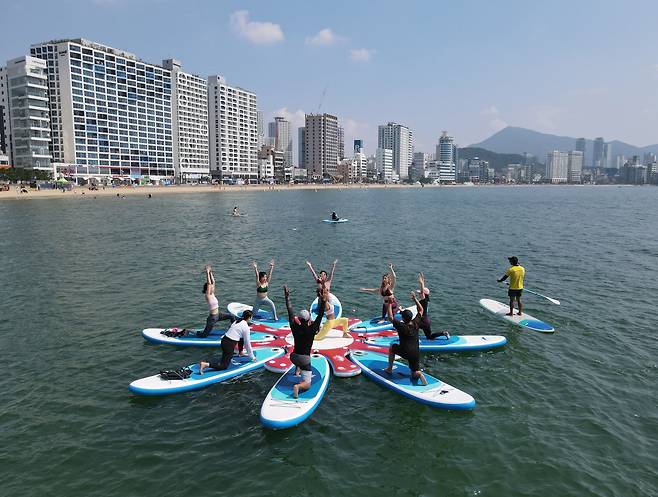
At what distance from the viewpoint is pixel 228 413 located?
1259cm

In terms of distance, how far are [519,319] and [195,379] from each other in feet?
47.0

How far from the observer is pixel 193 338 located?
1739 centimetres

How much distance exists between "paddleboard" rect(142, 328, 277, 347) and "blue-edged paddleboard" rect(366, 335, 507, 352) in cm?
418

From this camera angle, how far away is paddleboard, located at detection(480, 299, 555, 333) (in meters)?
19.4

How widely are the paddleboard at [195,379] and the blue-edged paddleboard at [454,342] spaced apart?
174 inches

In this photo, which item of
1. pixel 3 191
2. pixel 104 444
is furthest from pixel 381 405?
pixel 3 191

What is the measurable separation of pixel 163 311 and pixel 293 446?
13.2 meters

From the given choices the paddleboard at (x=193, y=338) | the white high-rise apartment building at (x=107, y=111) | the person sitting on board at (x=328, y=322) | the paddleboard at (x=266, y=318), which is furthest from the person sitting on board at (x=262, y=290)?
the white high-rise apartment building at (x=107, y=111)

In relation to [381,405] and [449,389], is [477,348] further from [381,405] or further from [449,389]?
[381,405]

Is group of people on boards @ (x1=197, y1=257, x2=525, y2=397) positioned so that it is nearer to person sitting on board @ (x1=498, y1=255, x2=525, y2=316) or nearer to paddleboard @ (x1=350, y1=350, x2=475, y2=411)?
paddleboard @ (x1=350, y1=350, x2=475, y2=411)

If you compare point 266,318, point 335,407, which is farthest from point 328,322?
point 335,407

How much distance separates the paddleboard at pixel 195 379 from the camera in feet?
44.0

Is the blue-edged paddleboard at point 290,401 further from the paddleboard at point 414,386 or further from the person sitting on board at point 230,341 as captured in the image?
the person sitting on board at point 230,341

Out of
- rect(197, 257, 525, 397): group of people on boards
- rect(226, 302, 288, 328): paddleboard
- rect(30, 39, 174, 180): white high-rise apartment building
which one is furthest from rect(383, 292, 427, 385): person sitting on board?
rect(30, 39, 174, 180): white high-rise apartment building
